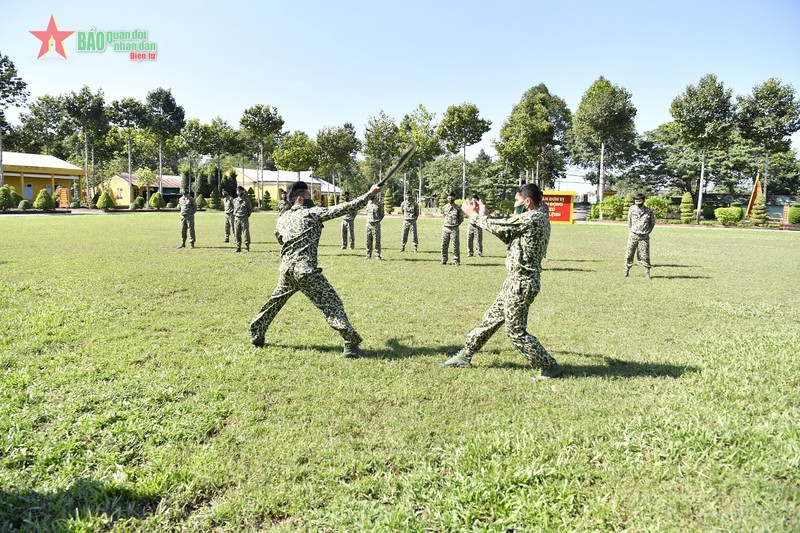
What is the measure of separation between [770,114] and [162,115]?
63065 mm

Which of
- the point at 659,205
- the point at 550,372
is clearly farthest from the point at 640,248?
the point at 659,205

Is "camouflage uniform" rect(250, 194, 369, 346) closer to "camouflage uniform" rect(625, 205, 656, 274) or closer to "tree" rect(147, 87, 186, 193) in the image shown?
"camouflage uniform" rect(625, 205, 656, 274)

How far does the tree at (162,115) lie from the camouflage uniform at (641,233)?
5775 centimetres

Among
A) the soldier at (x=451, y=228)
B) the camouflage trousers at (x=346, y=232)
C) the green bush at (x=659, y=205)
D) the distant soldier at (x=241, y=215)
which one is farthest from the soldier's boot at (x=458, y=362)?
the green bush at (x=659, y=205)

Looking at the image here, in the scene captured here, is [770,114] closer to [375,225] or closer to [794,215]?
[794,215]

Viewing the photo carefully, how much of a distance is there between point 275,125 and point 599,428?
59.2 metres

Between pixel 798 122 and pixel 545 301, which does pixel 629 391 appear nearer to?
pixel 545 301

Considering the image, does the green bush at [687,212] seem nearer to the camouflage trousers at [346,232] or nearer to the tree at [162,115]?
the camouflage trousers at [346,232]

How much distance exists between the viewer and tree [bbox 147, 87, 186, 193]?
58094 millimetres

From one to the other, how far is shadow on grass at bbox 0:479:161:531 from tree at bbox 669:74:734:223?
46771mm

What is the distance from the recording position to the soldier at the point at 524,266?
503 centimetres

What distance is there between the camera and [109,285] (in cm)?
992

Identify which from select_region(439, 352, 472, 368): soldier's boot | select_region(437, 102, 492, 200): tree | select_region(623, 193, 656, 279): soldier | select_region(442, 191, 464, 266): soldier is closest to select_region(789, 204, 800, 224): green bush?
select_region(437, 102, 492, 200): tree

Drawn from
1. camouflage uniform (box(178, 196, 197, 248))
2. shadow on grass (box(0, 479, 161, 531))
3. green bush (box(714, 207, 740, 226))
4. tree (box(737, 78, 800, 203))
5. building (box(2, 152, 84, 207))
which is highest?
tree (box(737, 78, 800, 203))
